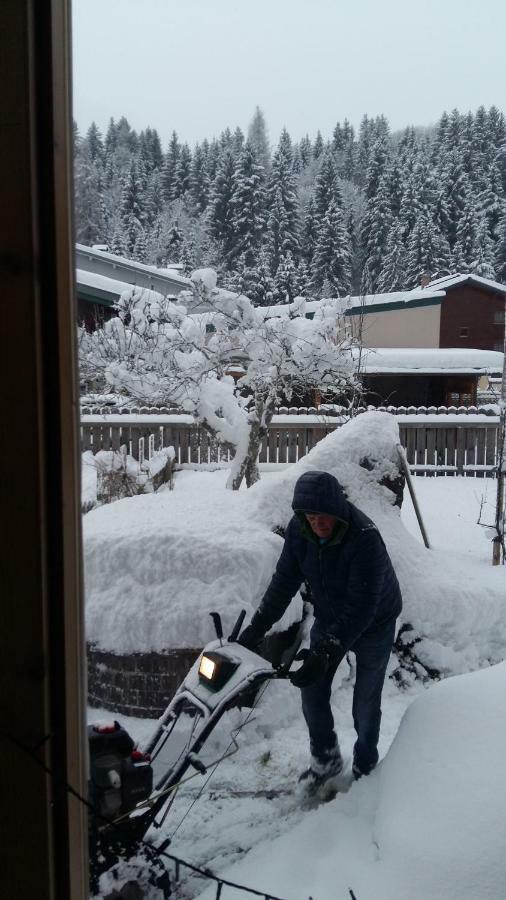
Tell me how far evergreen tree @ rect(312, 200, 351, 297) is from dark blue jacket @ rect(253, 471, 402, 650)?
19.3ft

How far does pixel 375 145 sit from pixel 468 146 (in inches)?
62.2

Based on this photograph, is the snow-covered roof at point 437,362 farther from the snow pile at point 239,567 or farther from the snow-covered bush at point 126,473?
the snow pile at point 239,567

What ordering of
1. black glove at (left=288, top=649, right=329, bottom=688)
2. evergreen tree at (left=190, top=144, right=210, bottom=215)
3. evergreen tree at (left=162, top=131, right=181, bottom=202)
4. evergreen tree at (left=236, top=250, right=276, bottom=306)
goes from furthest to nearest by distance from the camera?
evergreen tree at (left=236, top=250, right=276, bottom=306) < evergreen tree at (left=190, top=144, right=210, bottom=215) < evergreen tree at (left=162, top=131, right=181, bottom=202) < black glove at (left=288, top=649, right=329, bottom=688)

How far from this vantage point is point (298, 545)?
257cm

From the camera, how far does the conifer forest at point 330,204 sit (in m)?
6.14

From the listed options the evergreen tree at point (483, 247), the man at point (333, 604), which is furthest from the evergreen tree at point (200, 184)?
the man at point (333, 604)

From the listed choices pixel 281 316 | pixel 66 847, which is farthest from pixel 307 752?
pixel 281 316

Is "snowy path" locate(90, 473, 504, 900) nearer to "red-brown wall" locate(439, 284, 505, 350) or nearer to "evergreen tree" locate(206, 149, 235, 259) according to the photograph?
"evergreen tree" locate(206, 149, 235, 259)

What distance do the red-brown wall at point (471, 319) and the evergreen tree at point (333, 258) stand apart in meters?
8.70

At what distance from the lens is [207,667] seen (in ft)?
6.76

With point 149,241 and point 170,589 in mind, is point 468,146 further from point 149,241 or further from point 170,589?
point 170,589

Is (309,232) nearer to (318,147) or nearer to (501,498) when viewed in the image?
Result: (318,147)

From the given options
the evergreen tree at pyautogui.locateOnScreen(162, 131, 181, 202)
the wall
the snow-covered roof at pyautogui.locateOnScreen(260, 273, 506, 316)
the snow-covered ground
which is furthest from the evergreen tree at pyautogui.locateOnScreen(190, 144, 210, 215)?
the snow-covered roof at pyautogui.locateOnScreen(260, 273, 506, 316)

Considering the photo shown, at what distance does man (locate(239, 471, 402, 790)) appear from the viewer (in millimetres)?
2359
